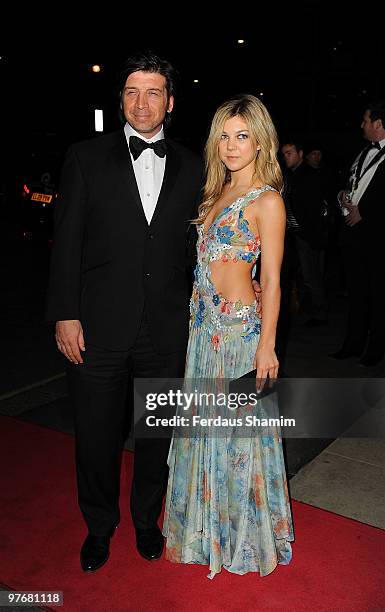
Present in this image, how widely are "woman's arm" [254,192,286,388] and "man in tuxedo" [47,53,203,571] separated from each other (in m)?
0.37

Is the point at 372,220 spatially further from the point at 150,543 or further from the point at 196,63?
the point at 196,63

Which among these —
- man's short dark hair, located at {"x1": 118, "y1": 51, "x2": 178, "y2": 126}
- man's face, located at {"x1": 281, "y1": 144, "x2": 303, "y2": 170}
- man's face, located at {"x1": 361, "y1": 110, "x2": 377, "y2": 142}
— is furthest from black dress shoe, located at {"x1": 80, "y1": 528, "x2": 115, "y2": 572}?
man's face, located at {"x1": 281, "y1": 144, "x2": 303, "y2": 170}

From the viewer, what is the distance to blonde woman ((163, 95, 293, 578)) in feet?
6.82


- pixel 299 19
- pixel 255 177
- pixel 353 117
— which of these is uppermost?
pixel 299 19

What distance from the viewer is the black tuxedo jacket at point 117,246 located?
213 cm

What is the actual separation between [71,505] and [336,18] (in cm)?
2479

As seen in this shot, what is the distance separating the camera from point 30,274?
825cm

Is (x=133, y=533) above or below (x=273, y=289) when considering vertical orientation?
below

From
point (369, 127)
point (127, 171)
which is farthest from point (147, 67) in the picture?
point (369, 127)

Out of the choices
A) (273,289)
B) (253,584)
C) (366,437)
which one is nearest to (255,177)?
(273,289)

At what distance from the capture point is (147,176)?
223cm

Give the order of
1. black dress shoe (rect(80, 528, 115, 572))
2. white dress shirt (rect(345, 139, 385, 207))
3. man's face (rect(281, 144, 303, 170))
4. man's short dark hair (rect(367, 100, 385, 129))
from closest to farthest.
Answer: black dress shoe (rect(80, 528, 115, 572)) < man's short dark hair (rect(367, 100, 385, 129)) < white dress shirt (rect(345, 139, 385, 207)) < man's face (rect(281, 144, 303, 170))

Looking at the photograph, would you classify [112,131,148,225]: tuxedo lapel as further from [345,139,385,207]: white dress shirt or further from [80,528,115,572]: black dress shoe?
[345,139,385,207]: white dress shirt

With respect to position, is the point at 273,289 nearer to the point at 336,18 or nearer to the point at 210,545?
the point at 210,545
